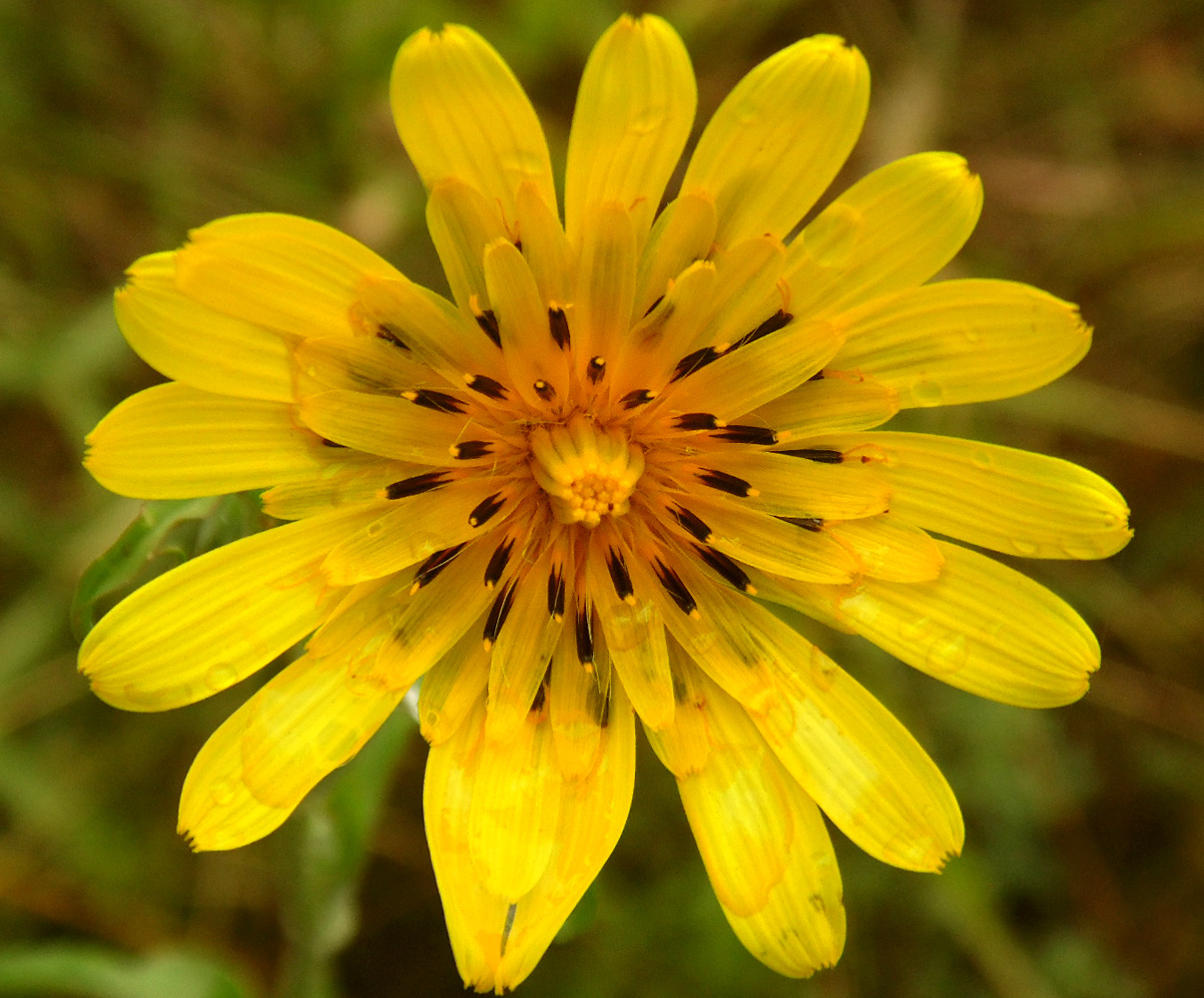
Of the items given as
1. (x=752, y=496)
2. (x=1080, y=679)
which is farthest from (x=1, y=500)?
(x=1080, y=679)

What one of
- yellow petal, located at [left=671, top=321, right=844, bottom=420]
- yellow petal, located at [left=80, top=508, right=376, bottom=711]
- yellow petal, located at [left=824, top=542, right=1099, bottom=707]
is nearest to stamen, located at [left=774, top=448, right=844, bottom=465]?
yellow petal, located at [left=671, top=321, right=844, bottom=420]

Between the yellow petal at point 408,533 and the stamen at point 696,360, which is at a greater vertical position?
the stamen at point 696,360

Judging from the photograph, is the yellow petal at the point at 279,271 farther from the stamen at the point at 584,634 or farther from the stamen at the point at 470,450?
the stamen at the point at 584,634

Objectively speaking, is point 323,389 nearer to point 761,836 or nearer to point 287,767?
point 287,767

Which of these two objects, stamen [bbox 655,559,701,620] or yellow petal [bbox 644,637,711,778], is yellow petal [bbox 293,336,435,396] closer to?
stamen [bbox 655,559,701,620]

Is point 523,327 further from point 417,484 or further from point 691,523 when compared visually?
point 691,523

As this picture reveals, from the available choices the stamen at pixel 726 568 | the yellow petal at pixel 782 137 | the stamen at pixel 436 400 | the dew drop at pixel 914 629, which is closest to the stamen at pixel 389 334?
the stamen at pixel 436 400
